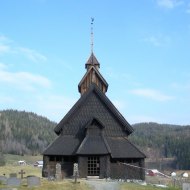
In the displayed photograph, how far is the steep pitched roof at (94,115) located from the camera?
3744 centimetres

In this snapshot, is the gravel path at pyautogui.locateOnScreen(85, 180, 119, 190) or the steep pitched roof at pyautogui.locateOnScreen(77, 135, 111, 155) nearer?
the gravel path at pyautogui.locateOnScreen(85, 180, 119, 190)

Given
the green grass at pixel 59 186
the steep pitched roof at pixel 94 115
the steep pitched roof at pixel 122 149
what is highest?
the steep pitched roof at pixel 94 115

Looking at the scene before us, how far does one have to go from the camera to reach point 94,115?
3772cm

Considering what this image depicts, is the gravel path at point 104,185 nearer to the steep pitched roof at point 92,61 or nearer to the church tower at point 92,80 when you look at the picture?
the church tower at point 92,80

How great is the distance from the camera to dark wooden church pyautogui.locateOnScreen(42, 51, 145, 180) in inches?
1378

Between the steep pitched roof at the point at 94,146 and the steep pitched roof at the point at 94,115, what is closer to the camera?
the steep pitched roof at the point at 94,146

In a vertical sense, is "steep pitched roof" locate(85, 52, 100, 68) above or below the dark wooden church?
above

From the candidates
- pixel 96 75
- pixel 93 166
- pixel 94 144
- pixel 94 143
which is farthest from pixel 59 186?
pixel 96 75

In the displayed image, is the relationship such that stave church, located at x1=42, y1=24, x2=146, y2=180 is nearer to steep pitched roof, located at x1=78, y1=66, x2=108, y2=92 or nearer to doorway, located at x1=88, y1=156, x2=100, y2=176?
doorway, located at x1=88, y1=156, x2=100, y2=176

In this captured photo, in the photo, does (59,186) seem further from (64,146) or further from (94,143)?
(64,146)

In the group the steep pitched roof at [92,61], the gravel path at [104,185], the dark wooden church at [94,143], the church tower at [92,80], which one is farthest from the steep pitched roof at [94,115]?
the gravel path at [104,185]

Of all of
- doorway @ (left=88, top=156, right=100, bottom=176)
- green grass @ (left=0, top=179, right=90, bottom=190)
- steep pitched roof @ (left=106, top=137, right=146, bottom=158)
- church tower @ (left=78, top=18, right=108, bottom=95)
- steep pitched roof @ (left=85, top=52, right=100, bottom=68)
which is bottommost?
green grass @ (left=0, top=179, right=90, bottom=190)

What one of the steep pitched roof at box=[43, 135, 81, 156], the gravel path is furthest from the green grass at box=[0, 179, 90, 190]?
the steep pitched roof at box=[43, 135, 81, 156]

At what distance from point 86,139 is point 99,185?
21.5ft
